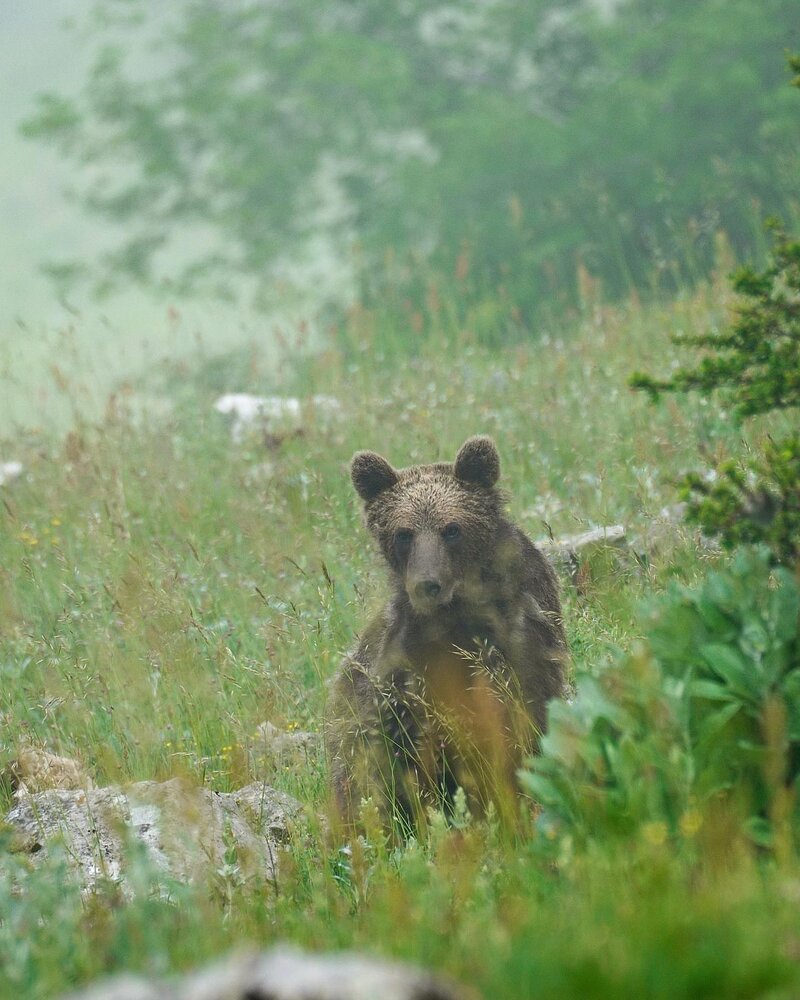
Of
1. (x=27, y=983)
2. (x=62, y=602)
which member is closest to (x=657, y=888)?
(x=27, y=983)

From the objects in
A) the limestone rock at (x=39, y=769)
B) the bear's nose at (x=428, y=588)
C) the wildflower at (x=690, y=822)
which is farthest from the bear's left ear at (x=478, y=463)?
the wildflower at (x=690, y=822)

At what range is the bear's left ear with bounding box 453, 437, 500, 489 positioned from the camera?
591 cm

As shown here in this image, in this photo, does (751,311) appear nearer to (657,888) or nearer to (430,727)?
(657,888)

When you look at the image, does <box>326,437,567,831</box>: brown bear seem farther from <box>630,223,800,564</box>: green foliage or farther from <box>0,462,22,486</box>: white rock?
<box>0,462,22,486</box>: white rock

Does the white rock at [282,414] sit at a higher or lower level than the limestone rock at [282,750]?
A: lower

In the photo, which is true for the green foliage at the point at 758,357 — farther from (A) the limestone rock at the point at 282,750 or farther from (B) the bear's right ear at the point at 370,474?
(A) the limestone rock at the point at 282,750

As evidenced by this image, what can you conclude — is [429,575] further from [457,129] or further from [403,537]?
[457,129]

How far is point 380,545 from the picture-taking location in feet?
19.7

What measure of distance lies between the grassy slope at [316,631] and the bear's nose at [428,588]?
1.60 feet

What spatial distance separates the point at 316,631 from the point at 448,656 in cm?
80

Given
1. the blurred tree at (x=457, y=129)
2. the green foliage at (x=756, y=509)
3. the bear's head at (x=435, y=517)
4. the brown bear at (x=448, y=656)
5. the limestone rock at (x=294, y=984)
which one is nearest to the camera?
the limestone rock at (x=294, y=984)

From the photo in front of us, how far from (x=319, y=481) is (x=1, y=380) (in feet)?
13.9

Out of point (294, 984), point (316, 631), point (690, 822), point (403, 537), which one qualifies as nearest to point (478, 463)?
point (403, 537)

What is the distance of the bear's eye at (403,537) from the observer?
18.9ft
